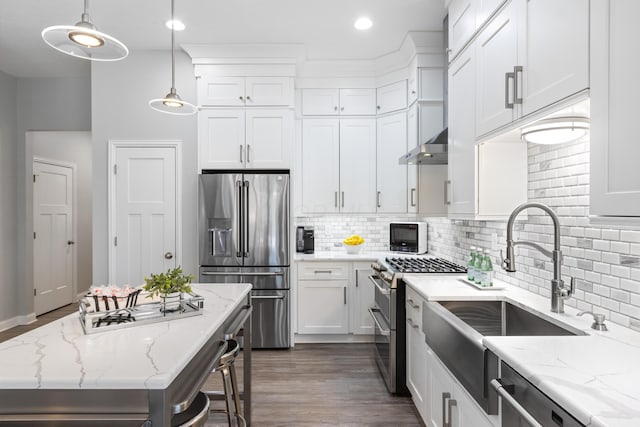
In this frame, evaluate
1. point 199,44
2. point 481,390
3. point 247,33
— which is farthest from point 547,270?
point 199,44

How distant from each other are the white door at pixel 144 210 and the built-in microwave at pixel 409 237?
7.86ft

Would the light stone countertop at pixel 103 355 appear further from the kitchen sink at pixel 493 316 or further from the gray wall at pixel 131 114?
the gray wall at pixel 131 114

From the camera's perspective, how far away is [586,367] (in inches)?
42.2

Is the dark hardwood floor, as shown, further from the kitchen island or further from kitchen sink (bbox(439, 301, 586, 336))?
the kitchen island

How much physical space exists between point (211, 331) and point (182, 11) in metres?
2.78

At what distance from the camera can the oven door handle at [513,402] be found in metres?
1.00

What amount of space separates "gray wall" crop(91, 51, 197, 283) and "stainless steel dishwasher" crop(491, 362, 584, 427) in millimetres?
3375

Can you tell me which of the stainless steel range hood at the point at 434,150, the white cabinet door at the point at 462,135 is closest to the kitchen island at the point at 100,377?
the white cabinet door at the point at 462,135

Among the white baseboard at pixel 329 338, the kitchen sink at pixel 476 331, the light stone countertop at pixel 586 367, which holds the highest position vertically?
the light stone countertop at pixel 586 367

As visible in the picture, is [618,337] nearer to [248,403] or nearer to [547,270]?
[547,270]

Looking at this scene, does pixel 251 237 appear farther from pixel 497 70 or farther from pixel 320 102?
pixel 497 70

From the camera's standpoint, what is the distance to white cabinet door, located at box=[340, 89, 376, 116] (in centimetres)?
419

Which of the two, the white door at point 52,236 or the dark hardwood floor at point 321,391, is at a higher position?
the white door at point 52,236

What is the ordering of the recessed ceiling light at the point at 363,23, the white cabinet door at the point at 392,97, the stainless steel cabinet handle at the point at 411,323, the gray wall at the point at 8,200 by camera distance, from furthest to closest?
the gray wall at the point at 8,200 < the white cabinet door at the point at 392,97 < the recessed ceiling light at the point at 363,23 < the stainless steel cabinet handle at the point at 411,323
